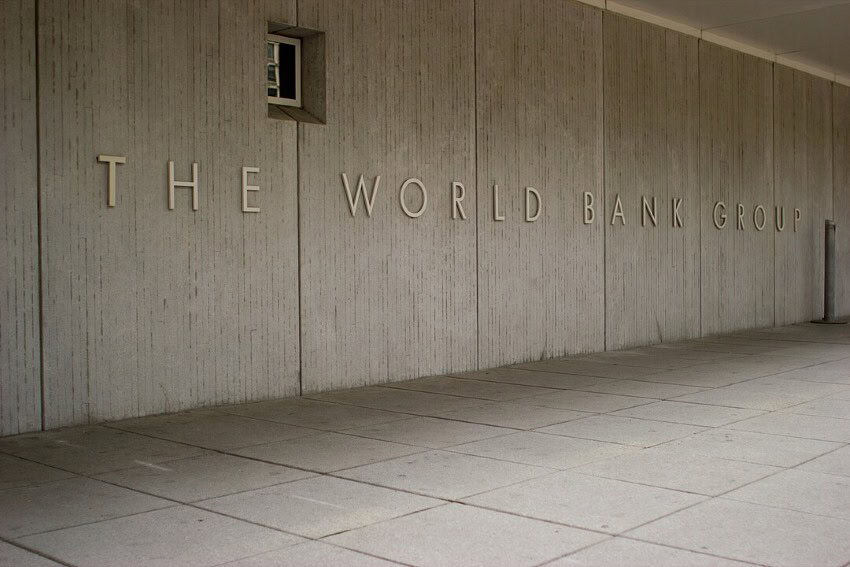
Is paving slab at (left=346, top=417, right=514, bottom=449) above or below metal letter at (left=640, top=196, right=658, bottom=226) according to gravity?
below

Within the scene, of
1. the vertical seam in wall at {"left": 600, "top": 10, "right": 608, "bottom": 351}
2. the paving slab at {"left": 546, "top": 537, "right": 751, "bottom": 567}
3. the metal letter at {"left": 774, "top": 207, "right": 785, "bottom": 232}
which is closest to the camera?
the paving slab at {"left": 546, "top": 537, "right": 751, "bottom": 567}

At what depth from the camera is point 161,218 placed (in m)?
7.19

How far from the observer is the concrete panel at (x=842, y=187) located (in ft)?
54.6

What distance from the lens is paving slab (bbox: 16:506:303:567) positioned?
12.5ft

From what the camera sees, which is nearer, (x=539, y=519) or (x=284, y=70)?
(x=539, y=519)

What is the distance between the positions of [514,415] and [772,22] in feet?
26.1

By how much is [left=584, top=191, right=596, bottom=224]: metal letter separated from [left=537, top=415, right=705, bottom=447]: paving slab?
4551 mm

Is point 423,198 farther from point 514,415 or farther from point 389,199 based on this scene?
point 514,415

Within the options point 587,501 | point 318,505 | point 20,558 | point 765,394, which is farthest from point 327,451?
point 765,394

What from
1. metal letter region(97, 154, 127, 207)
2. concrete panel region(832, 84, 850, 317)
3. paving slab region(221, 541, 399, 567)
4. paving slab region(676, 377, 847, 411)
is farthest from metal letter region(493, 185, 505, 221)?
concrete panel region(832, 84, 850, 317)

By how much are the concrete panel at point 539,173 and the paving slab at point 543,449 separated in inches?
144

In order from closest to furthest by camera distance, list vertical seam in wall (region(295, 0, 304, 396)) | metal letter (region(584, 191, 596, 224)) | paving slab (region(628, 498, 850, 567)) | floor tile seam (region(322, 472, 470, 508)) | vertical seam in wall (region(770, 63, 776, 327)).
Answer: paving slab (region(628, 498, 850, 567)) < floor tile seam (region(322, 472, 470, 508)) < vertical seam in wall (region(295, 0, 304, 396)) < metal letter (region(584, 191, 596, 224)) < vertical seam in wall (region(770, 63, 776, 327))

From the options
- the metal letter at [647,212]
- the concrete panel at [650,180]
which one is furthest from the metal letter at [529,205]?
the metal letter at [647,212]

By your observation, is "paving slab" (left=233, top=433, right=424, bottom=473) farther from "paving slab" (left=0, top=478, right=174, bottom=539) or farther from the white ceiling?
the white ceiling
